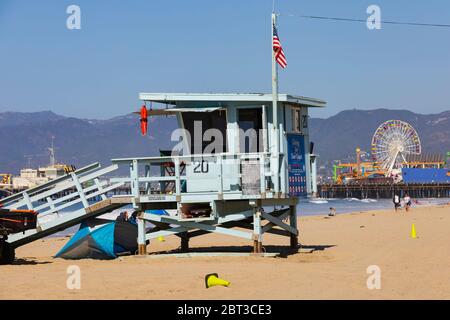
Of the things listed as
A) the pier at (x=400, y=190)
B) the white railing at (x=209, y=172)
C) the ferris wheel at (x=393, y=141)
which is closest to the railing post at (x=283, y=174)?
the white railing at (x=209, y=172)

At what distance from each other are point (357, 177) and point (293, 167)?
146m

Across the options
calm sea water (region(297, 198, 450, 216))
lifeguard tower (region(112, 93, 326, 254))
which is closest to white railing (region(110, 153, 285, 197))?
lifeguard tower (region(112, 93, 326, 254))

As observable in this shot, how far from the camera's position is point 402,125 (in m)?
144

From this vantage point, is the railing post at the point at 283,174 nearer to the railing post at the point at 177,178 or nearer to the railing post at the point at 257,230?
the railing post at the point at 257,230

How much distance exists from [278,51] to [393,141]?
13037 cm

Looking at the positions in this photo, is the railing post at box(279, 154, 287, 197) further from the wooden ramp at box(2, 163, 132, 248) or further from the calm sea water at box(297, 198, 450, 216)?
the calm sea water at box(297, 198, 450, 216)


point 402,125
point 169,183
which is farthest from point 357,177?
point 169,183

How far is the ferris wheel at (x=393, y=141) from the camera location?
14300 centimetres

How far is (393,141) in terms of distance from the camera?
474ft

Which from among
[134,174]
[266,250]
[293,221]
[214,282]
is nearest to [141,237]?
[134,174]

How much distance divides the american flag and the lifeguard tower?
84 centimetres

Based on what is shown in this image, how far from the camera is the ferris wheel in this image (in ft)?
469

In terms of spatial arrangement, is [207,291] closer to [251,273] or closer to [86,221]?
[251,273]

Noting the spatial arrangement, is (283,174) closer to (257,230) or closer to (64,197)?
(257,230)
